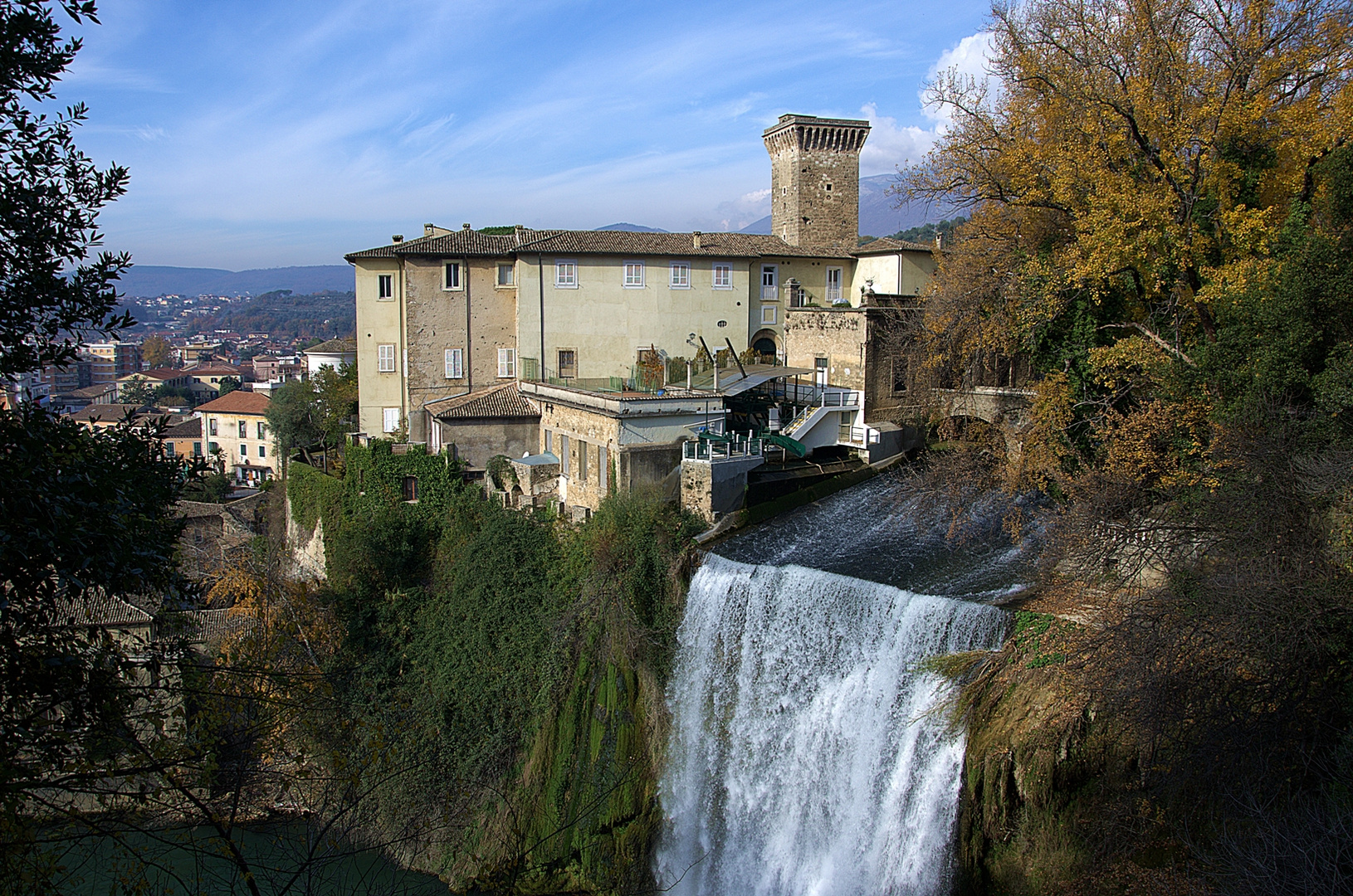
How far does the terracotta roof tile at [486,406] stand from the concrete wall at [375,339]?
6.90 feet

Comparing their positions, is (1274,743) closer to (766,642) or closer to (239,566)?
(766,642)

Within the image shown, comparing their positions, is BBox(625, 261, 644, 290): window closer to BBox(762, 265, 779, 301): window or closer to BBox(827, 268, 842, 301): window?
BBox(762, 265, 779, 301): window

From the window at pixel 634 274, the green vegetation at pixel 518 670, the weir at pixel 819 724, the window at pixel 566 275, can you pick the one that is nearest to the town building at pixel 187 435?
the green vegetation at pixel 518 670

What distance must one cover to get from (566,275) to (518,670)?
1289 cm

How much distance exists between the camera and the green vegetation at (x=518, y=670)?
1766cm

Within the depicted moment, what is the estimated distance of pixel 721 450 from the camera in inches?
887

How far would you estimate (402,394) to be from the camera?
29703 millimetres

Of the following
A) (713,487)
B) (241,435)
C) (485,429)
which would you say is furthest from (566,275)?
(241,435)

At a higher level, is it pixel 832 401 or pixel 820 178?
pixel 820 178

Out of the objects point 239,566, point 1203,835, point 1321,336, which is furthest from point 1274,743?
point 239,566

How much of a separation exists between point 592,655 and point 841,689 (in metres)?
5.93

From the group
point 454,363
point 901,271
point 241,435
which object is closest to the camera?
point 454,363

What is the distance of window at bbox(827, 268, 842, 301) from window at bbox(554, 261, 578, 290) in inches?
371

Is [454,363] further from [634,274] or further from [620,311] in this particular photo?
[634,274]
